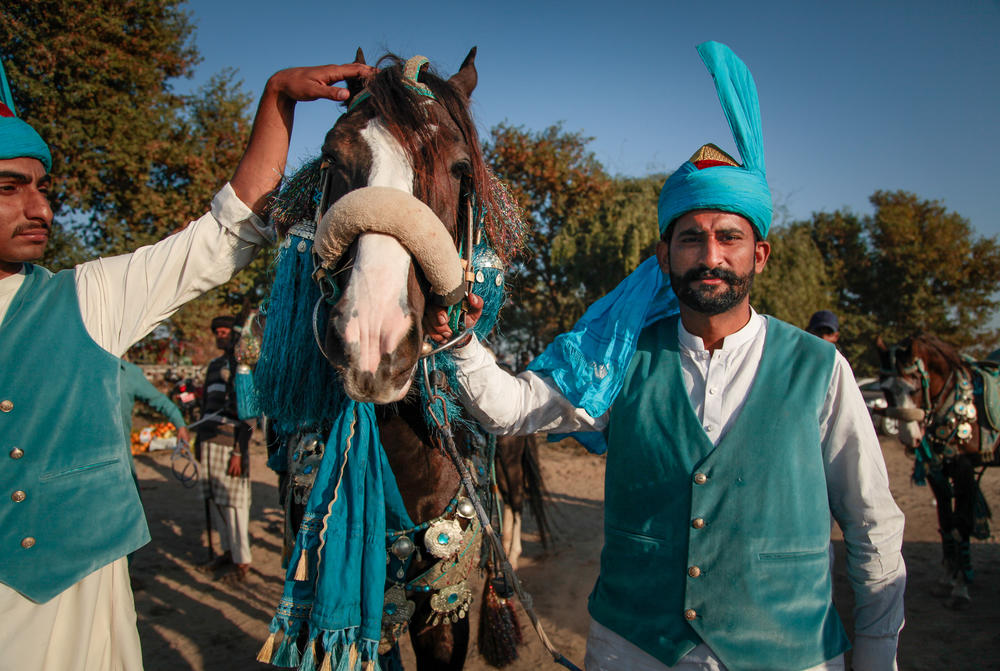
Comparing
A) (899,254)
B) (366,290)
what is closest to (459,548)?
(366,290)

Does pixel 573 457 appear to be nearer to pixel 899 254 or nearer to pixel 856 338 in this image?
pixel 856 338

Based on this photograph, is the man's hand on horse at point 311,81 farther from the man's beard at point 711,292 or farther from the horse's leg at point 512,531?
the horse's leg at point 512,531

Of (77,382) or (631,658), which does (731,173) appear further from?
(77,382)

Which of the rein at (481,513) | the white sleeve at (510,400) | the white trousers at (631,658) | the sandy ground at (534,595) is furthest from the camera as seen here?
the sandy ground at (534,595)

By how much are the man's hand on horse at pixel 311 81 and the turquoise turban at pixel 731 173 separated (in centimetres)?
104

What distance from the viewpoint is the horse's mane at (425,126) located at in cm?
152

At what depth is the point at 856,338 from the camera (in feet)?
55.8

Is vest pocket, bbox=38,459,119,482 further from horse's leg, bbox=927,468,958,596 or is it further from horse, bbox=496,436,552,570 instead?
horse's leg, bbox=927,468,958,596

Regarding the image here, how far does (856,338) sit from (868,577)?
1847cm

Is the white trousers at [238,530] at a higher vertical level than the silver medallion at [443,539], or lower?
lower

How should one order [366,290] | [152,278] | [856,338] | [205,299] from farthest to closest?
[856,338], [205,299], [152,278], [366,290]

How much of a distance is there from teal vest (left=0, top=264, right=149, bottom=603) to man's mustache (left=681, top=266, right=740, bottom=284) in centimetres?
169

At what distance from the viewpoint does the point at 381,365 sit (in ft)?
3.92

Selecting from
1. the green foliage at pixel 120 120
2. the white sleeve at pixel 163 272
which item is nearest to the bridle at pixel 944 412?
the white sleeve at pixel 163 272
